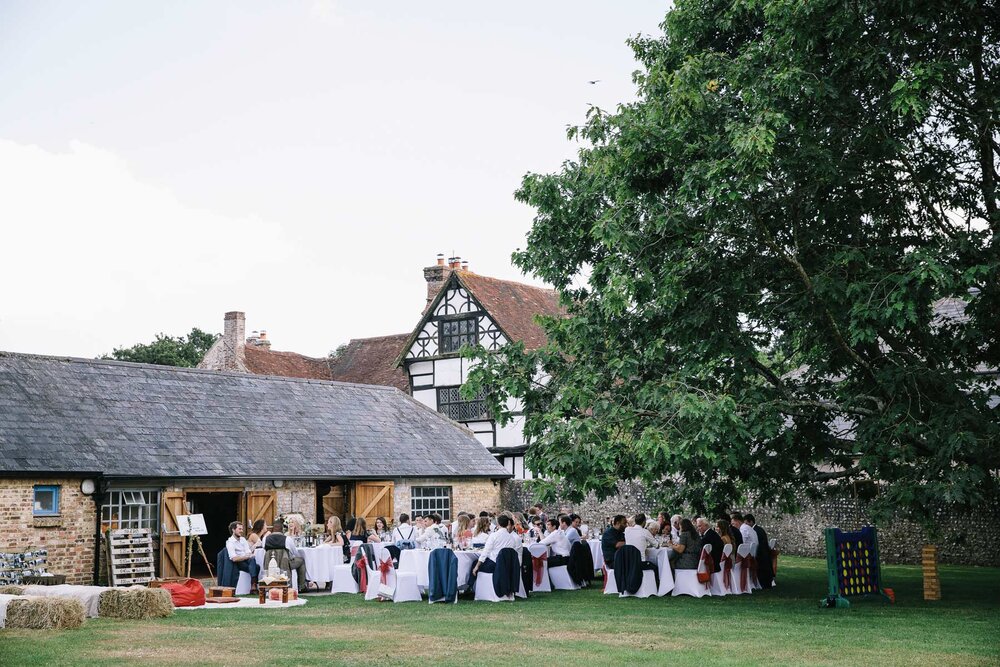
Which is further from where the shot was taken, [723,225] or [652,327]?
[652,327]

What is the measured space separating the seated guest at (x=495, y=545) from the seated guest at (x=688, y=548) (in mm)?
2740

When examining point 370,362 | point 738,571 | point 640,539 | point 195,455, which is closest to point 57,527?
point 195,455

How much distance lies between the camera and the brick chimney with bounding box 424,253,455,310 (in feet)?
139

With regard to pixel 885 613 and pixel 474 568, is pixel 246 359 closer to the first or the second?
pixel 474 568

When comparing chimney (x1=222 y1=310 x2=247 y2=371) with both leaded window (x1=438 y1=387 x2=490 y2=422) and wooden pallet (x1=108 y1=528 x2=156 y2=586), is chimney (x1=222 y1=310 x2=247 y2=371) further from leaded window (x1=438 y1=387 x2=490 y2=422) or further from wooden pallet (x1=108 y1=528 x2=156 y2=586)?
wooden pallet (x1=108 y1=528 x2=156 y2=586)

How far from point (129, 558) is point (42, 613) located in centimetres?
716

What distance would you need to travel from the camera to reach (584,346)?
56.7 ft

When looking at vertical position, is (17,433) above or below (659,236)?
below

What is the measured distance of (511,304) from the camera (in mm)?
39656

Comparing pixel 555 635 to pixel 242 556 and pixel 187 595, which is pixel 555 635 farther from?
pixel 242 556

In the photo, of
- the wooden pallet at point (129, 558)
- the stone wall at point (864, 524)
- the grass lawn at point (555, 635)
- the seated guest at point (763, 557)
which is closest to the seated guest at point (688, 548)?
the grass lawn at point (555, 635)

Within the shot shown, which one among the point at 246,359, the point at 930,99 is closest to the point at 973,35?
the point at 930,99

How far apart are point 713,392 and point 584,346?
8.60 feet

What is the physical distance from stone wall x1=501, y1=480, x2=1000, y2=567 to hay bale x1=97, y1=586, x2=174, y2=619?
32.1ft
